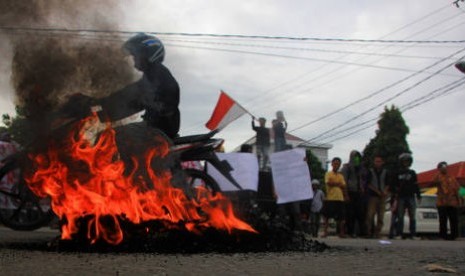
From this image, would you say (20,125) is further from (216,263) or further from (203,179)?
(216,263)

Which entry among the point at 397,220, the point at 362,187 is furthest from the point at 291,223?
the point at 397,220

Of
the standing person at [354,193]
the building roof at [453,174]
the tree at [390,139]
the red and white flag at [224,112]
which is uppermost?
the tree at [390,139]

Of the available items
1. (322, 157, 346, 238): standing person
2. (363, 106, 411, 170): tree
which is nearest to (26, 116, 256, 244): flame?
(322, 157, 346, 238): standing person

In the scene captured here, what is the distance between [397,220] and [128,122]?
23.2 ft

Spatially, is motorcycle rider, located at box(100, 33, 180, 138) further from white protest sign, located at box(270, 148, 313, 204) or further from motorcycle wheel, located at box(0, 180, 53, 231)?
white protest sign, located at box(270, 148, 313, 204)

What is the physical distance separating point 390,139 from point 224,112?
36731mm

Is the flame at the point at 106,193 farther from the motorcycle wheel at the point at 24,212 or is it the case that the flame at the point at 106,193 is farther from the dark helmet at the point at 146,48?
the dark helmet at the point at 146,48

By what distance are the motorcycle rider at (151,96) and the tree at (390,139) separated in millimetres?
39924

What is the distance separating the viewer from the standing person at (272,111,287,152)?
10.1 meters

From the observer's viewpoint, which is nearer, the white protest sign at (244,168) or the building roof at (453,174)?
the white protest sign at (244,168)

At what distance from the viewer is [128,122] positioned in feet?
20.2

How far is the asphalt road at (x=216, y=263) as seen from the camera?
12.2ft

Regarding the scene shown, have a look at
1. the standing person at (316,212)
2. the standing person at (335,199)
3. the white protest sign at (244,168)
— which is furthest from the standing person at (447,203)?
the white protest sign at (244,168)

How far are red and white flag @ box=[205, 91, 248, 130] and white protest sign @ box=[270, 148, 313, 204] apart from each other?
2.28m
